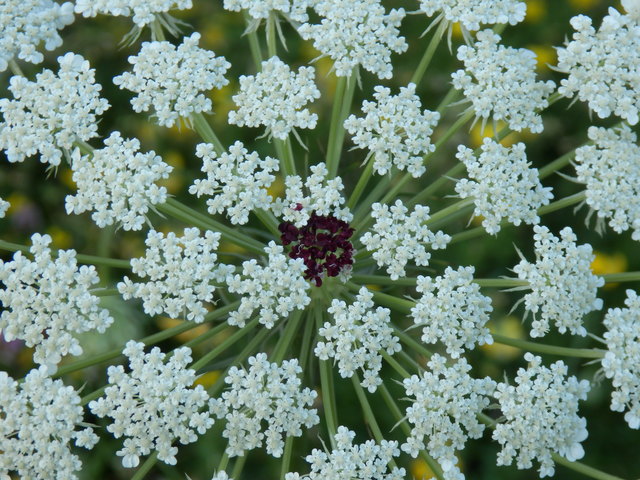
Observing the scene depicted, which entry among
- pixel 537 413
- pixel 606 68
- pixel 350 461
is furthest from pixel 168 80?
pixel 537 413

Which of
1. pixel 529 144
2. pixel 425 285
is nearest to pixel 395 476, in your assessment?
pixel 425 285

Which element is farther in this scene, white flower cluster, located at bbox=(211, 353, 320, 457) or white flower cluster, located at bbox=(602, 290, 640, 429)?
white flower cluster, located at bbox=(602, 290, 640, 429)

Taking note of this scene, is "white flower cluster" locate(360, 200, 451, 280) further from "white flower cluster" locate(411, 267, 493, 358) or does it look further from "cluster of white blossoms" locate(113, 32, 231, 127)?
"cluster of white blossoms" locate(113, 32, 231, 127)

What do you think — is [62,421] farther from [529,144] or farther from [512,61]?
[529,144]

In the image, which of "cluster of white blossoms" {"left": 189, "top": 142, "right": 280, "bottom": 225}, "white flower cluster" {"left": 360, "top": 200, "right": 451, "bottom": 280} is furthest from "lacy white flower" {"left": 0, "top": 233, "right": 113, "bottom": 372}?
"white flower cluster" {"left": 360, "top": 200, "right": 451, "bottom": 280}

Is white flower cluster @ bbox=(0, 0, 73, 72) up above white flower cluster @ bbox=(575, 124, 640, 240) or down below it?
above

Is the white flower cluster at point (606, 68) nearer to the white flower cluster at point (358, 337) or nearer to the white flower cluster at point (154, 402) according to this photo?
the white flower cluster at point (358, 337)

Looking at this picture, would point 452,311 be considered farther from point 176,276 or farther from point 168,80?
point 168,80
